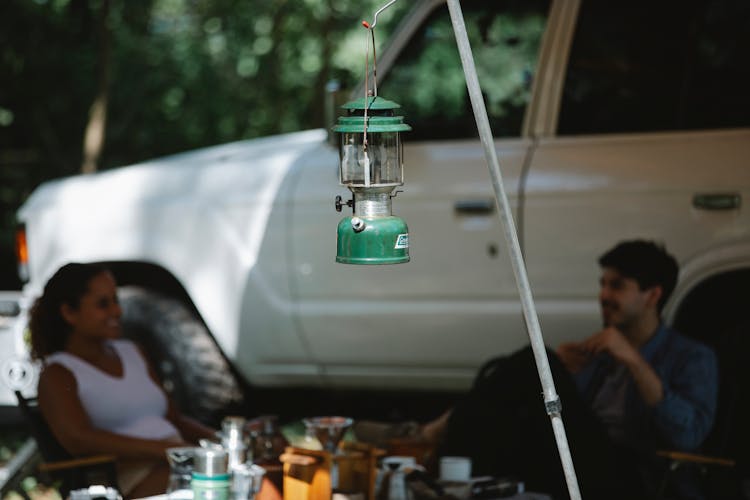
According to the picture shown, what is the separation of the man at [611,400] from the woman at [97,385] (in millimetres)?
1014

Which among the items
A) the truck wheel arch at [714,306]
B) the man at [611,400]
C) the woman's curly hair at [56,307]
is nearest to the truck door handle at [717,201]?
the truck wheel arch at [714,306]

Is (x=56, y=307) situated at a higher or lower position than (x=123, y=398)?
higher

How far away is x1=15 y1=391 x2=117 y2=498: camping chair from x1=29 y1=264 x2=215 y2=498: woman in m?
0.06

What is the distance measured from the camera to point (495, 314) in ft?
18.2

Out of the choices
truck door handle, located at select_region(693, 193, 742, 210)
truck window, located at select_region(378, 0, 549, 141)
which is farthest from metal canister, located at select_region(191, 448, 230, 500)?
truck window, located at select_region(378, 0, 549, 141)

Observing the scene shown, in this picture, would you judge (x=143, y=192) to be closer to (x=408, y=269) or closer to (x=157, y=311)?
(x=157, y=311)

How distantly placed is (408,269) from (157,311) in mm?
1323

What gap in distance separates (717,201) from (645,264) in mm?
721

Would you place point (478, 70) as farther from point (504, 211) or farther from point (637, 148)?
point (504, 211)

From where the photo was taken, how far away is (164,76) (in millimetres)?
13016

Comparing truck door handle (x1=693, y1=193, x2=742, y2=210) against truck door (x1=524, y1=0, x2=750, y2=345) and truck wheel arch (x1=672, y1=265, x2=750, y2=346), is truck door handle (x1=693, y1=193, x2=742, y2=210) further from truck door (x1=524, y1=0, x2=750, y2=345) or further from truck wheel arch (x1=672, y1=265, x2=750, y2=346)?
truck wheel arch (x1=672, y1=265, x2=750, y2=346)

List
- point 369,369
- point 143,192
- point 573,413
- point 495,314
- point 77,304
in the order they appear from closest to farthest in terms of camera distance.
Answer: point 573,413 < point 77,304 < point 495,314 < point 369,369 < point 143,192

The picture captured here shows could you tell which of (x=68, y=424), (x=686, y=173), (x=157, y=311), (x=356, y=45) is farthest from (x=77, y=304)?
(x=356, y=45)

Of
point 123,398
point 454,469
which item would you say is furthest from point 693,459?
point 123,398
